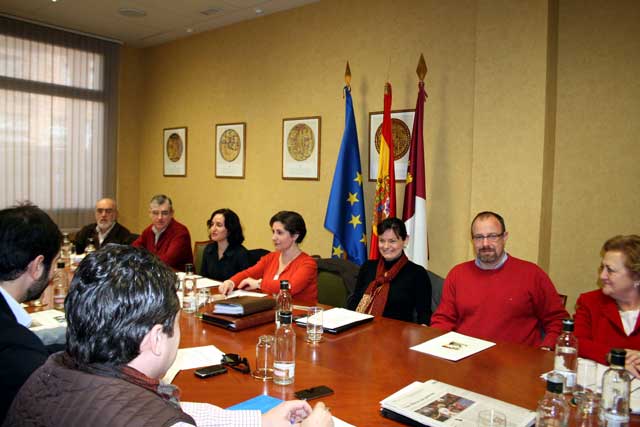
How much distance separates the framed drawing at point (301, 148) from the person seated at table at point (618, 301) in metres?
2.97

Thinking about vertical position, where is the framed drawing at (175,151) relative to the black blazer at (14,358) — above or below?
above

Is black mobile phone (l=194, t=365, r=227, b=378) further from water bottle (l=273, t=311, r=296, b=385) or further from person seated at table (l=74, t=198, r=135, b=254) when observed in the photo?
person seated at table (l=74, t=198, r=135, b=254)

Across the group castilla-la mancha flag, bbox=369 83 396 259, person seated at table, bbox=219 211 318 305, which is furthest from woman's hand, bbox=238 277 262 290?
castilla-la mancha flag, bbox=369 83 396 259

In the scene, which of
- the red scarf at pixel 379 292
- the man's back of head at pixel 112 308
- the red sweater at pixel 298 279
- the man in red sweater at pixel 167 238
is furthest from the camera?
the man in red sweater at pixel 167 238

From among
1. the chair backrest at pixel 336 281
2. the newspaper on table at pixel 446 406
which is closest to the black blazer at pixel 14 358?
the newspaper on table at pixel 446 406

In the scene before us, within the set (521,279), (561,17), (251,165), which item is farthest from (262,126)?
(521,279)

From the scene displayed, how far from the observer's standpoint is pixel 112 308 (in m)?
0.98

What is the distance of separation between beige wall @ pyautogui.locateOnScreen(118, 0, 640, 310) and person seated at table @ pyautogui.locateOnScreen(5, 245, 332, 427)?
118 inches

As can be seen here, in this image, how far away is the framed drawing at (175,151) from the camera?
6.23 meters

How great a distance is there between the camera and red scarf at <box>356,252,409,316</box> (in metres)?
2.88

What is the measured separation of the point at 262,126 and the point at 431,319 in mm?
3188

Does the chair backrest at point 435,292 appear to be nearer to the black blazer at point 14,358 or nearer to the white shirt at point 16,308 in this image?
the white shirt at point 16,308

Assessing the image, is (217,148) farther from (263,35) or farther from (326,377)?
(326,377)

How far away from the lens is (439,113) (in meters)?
4.06
